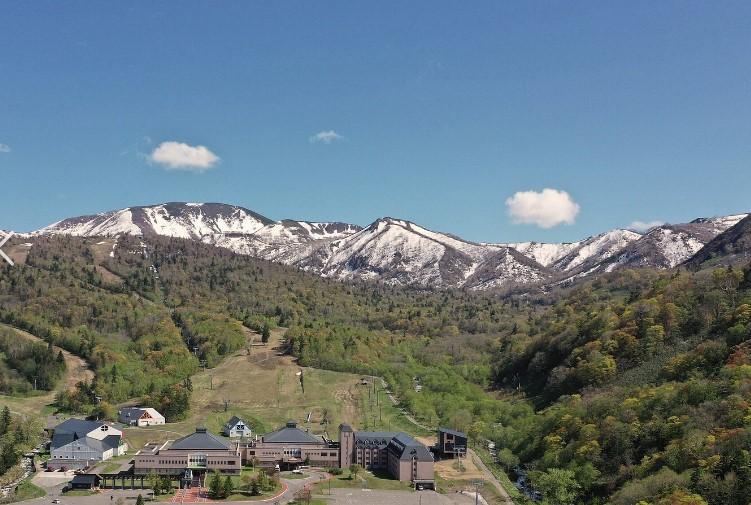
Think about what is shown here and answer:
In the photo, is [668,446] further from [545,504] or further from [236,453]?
[236,453]

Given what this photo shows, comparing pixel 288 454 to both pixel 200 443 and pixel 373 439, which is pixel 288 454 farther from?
pixel 200 443

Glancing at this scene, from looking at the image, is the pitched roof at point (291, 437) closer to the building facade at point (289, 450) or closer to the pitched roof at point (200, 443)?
the building facade at point (289, 450)

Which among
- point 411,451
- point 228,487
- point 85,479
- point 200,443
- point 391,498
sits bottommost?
point 391,498

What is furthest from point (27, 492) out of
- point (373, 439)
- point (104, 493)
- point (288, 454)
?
point (373, 439)

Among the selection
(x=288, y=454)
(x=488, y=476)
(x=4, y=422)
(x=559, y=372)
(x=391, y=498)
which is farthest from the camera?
(x=559, y=372)

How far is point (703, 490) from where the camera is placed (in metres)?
62.2

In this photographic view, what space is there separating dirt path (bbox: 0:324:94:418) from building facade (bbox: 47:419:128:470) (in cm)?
2455

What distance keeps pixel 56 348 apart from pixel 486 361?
10161 cm

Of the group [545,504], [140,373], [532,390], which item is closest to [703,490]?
[545,504]

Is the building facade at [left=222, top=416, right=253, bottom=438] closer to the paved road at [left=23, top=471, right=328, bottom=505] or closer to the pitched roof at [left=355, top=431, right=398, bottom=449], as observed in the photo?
the paved road at [left=23, top=471, right=328, bottom=505]

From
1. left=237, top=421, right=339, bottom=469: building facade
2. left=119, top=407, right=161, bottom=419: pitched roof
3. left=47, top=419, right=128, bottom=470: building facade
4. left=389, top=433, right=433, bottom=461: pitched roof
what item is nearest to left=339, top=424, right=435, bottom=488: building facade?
left=389, top=433, right=433, bottom=461: pitched roof

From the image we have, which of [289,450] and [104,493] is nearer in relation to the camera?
[104,493]

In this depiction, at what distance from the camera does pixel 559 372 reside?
399 ft

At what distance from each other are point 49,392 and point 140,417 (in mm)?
30880
